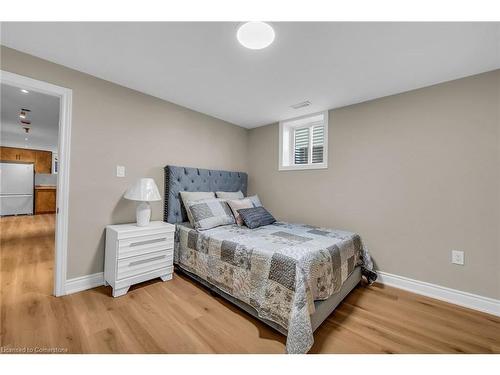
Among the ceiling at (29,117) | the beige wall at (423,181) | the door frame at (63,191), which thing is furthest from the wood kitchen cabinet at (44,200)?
the beige wall at (423,181)

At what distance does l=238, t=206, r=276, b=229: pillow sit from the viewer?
2.49 meters

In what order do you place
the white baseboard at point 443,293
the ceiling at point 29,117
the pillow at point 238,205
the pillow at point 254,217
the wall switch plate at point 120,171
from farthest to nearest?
1. the ceiling at point 29,117
2. the pillow at point 238,205
3. the pillow at point 254,217
4. the wall switch plate at point 120,171
5. the white baseboard at point 443,293

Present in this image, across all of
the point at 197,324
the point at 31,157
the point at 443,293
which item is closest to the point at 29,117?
the point at 31,157

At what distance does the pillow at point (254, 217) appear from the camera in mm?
2493

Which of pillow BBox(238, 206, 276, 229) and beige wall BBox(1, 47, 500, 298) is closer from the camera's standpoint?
beige wall BBox(1, 47, 500, 298)

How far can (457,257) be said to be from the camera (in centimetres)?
196

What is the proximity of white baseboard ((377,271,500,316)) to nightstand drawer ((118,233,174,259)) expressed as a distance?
97.7 inches

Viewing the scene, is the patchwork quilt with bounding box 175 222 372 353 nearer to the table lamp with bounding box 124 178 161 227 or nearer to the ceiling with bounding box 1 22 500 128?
the table lamp with bounding box 124 178 161 227

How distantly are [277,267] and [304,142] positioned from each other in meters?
2.36

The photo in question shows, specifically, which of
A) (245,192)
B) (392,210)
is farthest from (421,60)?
(245,192)

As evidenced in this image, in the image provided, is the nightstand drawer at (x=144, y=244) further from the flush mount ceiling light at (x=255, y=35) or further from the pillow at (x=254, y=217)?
the flush mount ceiling light at (x=255, y=35)

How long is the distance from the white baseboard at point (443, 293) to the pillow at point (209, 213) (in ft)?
6.38

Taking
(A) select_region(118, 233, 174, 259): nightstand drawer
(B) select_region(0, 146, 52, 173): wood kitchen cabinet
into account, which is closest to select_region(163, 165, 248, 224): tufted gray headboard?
(A) select_region(118, 233, 174, 259): nightstand drawer

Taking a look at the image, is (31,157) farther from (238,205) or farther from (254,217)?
(254,217)
